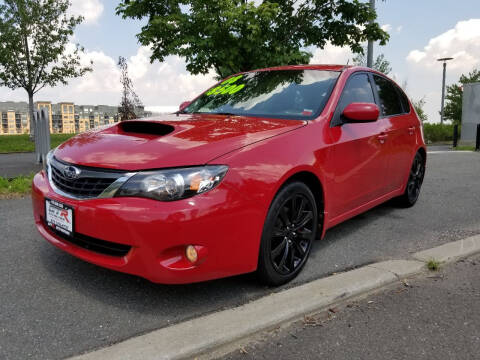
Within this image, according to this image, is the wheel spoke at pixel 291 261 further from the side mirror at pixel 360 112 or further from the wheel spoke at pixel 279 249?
the side mirror at pixel 360 112

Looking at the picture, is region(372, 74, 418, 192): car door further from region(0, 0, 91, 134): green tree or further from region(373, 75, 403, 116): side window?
region(0, 0, 91, 134): green tree

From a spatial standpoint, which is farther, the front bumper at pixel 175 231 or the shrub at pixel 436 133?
the shrub at pixel 436 133

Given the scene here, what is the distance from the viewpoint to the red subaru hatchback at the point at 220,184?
7.52ft

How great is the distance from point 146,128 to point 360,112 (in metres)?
1.61

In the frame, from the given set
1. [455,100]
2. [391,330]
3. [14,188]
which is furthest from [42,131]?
[455,100]

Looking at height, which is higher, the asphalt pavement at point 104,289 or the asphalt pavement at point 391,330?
the asphalt pavement at point 104,289

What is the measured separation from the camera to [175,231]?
224 cm

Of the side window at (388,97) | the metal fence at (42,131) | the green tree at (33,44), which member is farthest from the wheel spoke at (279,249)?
the green tree at (33,44)

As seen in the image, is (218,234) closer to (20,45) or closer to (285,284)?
(285,284)

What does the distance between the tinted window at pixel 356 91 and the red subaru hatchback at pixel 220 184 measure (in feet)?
0.06

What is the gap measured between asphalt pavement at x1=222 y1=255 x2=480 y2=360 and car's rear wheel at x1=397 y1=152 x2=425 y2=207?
215 centimetres

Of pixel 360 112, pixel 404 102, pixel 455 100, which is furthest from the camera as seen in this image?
pixel 455 100

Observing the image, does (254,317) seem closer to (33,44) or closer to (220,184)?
(220,184)

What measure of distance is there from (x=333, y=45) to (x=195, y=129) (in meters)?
11.1
